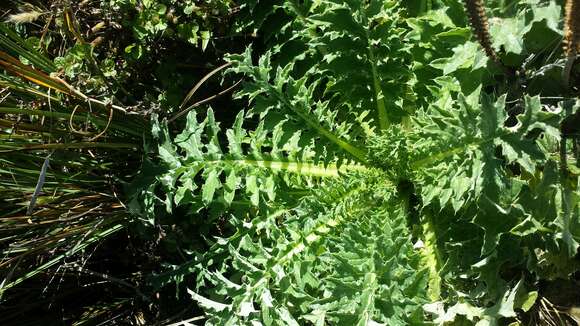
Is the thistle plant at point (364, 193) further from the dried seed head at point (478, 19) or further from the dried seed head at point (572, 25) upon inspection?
the dried seed head at point (572, 25)

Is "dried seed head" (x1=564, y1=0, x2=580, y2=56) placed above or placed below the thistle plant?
above

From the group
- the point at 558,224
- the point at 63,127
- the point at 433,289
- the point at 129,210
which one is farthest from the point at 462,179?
the point at 63,127

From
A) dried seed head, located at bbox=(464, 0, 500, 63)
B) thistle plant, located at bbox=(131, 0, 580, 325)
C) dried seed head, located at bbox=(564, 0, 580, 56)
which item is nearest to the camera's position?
dried seed head, located at bbox=(564, 0, 580, 56)

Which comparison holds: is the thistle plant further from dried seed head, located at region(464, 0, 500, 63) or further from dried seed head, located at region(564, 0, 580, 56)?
dried seed head, located at region(564, 0, 580, 56)

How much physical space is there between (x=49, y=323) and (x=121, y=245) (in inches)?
21.1

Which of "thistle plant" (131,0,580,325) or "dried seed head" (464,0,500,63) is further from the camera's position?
"thistle plant" (131,0,580,325)

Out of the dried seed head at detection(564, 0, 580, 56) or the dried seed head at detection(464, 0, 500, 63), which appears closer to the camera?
the dried seed head at detection(564, 0, 580, 56)

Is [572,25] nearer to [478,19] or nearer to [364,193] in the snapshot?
[478,19]

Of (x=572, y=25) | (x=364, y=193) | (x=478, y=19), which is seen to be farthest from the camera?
(x=364, y=193)

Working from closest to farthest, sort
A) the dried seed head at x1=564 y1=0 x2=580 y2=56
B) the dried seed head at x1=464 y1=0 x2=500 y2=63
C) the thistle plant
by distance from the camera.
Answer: the dried seed head at x1=564 y1=0 x2=580 y2=56 → the dried seed head at x1=464 y1=0 x2=500 y2=63 → the thistle plant

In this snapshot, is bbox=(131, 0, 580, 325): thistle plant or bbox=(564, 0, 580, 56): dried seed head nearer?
bbox=(564, 0, 580, 56): dried seed head

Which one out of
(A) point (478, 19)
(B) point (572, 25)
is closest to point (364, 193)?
(A) point (478, 19)

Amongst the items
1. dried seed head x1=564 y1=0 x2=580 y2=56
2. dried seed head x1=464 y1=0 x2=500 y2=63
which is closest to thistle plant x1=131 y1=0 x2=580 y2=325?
dried seed head x1=464 y1=0 x2=500 y2=63

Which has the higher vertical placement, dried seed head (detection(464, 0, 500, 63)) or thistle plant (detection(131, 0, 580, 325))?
dried seed head (detection(464, 0, 500, 63))
